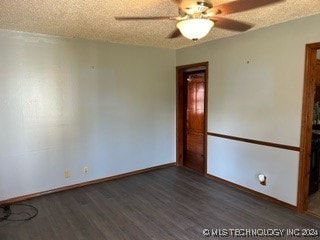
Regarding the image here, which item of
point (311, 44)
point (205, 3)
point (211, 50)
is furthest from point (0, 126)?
point (311, 44)

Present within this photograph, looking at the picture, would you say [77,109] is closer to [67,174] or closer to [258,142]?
[67,174]

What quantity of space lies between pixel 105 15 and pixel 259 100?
7.39 feet

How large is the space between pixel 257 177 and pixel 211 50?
211 cm

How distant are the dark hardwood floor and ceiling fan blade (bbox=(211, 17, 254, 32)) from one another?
221 centimetres

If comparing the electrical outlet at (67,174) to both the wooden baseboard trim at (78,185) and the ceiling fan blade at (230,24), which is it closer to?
the wooden baseboard trim at (78,185)

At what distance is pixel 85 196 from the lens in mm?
3477

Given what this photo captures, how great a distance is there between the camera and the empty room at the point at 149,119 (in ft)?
8.52

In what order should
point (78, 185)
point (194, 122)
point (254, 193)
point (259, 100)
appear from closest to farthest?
point (259, 100), point (254, 193), point (78, 185), point (194, 122)

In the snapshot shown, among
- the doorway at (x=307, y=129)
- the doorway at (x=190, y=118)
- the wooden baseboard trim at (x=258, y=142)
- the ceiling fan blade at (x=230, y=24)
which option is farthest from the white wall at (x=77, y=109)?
the doorway at (x=307, y=129)

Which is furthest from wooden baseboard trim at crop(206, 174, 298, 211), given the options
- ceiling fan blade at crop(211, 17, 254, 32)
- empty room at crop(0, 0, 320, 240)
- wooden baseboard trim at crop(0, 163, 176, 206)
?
ceiling fan blade at crop(211, 17, 254, 32)

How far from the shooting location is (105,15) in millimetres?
2613

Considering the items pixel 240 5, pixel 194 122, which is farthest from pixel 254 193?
pixel 240 5

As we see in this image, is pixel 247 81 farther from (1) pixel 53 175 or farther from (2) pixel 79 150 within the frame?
(1) pixel 53 175

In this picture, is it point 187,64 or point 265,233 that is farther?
point 187,64
